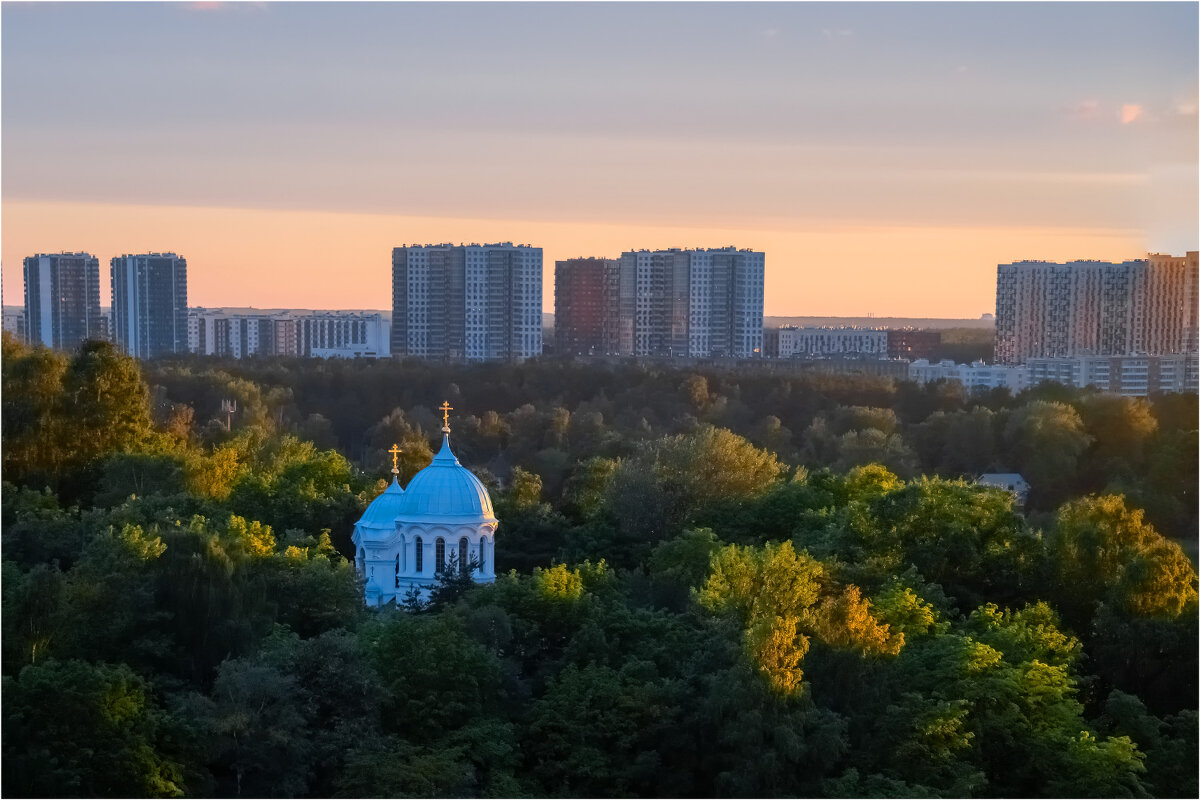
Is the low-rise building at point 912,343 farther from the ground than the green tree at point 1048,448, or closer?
farther from the ground

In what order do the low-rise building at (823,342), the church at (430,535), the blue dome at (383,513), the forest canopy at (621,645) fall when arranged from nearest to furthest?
the forest canopy at (621,645)
the church at (430,535)
the blue dome at (383,513)
the low-rise building at (823,342)

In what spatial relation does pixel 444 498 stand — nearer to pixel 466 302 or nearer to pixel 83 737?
pixel 83 737

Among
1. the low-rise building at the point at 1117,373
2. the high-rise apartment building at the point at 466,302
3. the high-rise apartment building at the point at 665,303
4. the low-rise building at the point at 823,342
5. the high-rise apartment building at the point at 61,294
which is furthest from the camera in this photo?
the low-rise building at the point at 823,342

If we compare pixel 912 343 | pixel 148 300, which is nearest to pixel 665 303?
pixel 912 343

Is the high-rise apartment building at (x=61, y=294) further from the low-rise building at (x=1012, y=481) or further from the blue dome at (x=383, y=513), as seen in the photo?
the blue dome at (x=383, y=513)

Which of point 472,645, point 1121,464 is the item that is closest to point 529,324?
point 1121,464

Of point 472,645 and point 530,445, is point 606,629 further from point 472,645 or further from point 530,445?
point 530,445

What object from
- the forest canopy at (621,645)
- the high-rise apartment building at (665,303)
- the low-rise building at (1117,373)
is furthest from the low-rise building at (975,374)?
the forest canopy at (621,645)

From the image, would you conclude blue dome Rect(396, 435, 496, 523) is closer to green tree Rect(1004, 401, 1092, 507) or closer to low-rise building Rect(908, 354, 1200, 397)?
green tree Rect(1004, 401, 1092, 507)

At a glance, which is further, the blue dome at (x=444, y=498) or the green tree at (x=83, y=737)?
the blue dome at (x=444, y=498)
